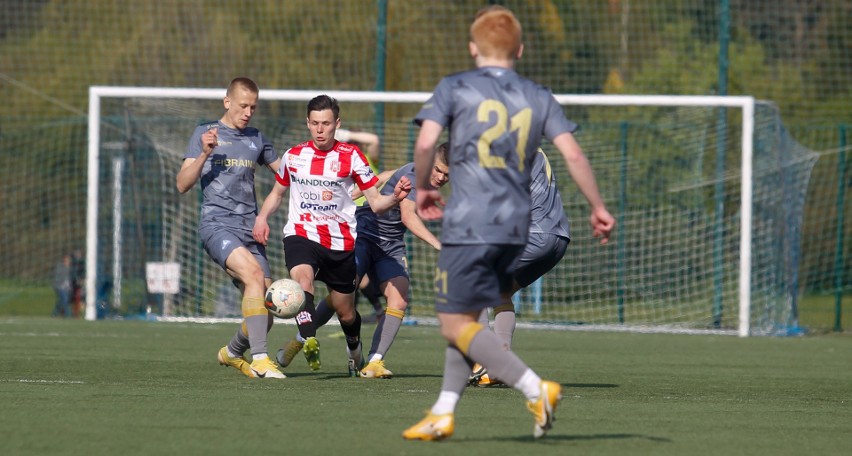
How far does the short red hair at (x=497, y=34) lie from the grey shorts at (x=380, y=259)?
12.8ft

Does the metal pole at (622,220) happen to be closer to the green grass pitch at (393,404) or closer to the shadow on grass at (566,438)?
the green grass pitch at (393,404)

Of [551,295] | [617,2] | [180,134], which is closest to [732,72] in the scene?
[617,2]

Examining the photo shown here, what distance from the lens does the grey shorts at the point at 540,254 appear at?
8.60 m

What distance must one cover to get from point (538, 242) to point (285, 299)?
5.54ft

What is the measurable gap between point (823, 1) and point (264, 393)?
17.3 metres

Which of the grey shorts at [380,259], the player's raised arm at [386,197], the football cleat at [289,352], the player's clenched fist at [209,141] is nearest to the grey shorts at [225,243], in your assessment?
the football cleat at [289,352]

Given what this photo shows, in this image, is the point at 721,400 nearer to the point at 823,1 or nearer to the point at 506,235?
the point at 506,235

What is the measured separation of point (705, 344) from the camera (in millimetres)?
13812

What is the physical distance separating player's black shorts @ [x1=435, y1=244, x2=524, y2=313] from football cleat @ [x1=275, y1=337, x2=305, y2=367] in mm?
3604

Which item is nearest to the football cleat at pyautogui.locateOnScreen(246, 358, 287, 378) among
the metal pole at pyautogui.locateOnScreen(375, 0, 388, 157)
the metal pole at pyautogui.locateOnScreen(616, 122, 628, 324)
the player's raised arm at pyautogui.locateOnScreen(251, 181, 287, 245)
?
the player's raised arm at pyautogui.locateOnScreen(251, 181, 287, 245)

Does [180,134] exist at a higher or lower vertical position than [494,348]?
higher

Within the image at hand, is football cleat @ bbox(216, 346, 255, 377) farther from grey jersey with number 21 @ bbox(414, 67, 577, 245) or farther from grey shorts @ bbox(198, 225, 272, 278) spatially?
grey jersey with number 21 @ bbox(414, 67, 577, 245)

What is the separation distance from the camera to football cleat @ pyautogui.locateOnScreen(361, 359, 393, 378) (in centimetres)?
887

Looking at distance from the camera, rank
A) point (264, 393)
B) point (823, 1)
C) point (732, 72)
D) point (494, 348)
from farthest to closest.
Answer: point (732, 72)
point (823, 1)
point (264, 393)
point (494, 348)
